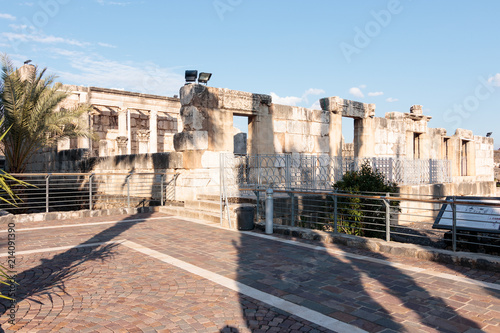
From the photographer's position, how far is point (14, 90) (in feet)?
48.8

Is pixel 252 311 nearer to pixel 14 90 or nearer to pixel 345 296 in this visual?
pixel 345 296

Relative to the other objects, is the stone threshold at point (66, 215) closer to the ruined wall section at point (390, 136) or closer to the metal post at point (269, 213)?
the metal post at point (269, 213)

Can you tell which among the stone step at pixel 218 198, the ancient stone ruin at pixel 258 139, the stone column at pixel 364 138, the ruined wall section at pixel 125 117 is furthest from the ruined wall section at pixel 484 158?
the ruined wall section at pixel 125 117

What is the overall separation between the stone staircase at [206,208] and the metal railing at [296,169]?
1.03 metres

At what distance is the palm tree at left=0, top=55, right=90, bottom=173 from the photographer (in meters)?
14.8

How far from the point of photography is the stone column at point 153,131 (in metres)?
29.5

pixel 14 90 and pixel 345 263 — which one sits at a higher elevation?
pixel 14 90

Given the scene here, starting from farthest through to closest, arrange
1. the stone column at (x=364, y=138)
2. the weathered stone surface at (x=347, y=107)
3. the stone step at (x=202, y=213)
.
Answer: the stone column at (x=364, y=138), the weathered stone surface at (x=347, y=107), the stone step at (x=202, y=213)

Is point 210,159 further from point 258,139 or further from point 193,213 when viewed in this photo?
point 258,139

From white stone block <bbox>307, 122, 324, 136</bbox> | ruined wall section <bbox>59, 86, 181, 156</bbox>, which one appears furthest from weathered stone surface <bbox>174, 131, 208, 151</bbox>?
ruined wall section <bbox>59, 86, 181, 156</bbox>

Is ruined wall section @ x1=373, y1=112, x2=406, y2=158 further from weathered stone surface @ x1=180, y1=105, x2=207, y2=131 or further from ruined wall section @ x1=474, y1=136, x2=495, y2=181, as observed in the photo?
weathered stone surface @ x1=180, y1=105, x2=207, y2=131

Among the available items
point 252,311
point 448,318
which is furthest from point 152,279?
point 448,318

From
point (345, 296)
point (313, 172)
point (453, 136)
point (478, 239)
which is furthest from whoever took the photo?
point (453, 136)

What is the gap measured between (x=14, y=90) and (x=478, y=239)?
15989 millimetres
